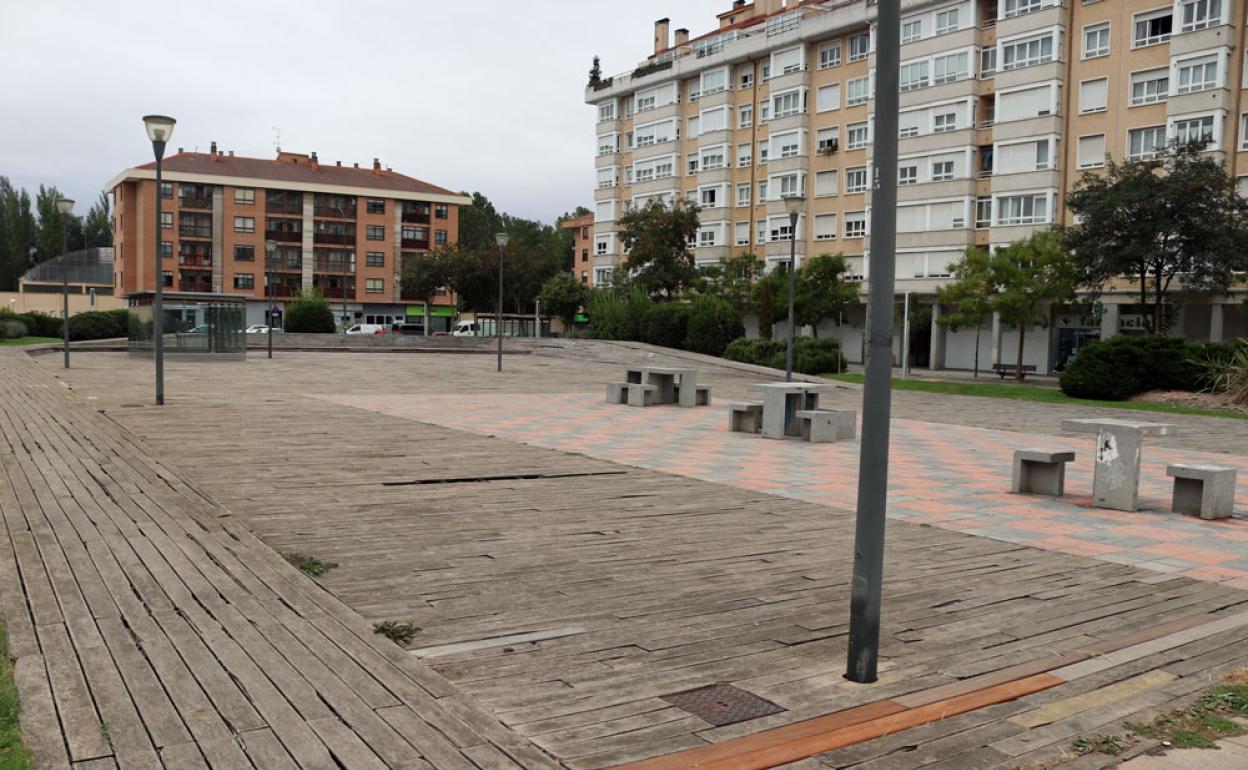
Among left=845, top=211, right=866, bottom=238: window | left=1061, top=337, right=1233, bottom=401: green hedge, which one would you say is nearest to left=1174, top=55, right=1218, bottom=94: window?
left=845, top=211, right=866, bottom=238: window

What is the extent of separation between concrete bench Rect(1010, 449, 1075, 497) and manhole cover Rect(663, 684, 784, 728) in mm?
7093

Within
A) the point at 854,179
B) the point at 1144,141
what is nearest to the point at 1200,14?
the point at 1144,141

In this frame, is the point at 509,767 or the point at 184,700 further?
the point at 184,700

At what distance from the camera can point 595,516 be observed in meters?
8.06

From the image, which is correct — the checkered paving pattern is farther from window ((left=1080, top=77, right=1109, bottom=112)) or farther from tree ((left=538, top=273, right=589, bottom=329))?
tree ((left=538, top=273, right=589, bottom=329))

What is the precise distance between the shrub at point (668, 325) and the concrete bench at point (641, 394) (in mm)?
26030

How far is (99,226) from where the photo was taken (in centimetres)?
11200

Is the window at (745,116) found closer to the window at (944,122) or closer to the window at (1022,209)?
the window at (944,122)

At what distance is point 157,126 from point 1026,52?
4492 centimetres

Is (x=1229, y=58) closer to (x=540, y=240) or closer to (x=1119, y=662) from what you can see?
(x=1119, y=662)

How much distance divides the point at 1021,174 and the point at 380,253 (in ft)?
189

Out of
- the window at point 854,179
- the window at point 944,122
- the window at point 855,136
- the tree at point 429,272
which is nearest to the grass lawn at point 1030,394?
the window at point 944,122

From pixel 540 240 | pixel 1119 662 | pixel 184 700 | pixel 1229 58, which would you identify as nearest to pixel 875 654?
pixel 1119 662

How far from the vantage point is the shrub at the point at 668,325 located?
47375 mm
